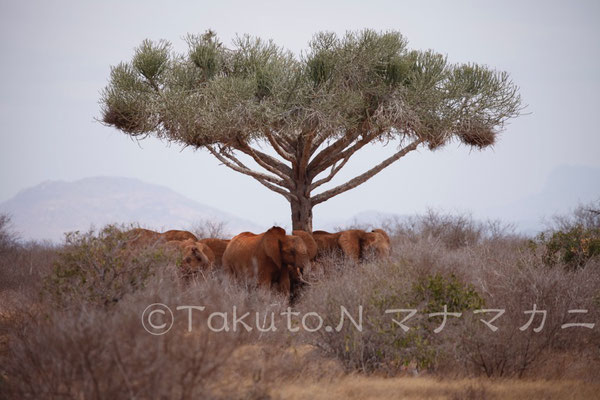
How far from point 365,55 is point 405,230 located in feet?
32.2

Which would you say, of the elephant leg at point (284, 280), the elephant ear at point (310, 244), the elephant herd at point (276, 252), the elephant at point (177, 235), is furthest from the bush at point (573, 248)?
the elephant at point (177, 235)

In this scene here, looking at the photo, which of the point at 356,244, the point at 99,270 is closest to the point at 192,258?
the point at 356,244

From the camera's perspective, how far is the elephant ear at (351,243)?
16.9 m

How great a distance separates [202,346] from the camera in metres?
6.10

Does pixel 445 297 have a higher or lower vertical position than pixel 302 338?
higher

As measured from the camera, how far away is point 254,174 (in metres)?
23.3

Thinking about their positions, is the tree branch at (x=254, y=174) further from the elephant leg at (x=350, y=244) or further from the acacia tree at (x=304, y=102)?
the elephant leg at (x=350, y=244)

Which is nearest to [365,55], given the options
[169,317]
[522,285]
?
[522,285]

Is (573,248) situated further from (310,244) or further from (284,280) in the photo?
(284,280)

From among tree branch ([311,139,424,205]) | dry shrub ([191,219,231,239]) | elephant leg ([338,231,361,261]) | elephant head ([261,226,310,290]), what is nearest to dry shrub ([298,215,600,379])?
elephant head ([261,226,310,290])

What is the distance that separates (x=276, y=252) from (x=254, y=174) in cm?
822

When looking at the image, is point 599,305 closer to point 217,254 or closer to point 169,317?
point 169,317

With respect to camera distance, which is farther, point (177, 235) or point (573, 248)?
point (177, 235)

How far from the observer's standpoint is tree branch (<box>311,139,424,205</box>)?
77.3 ft
